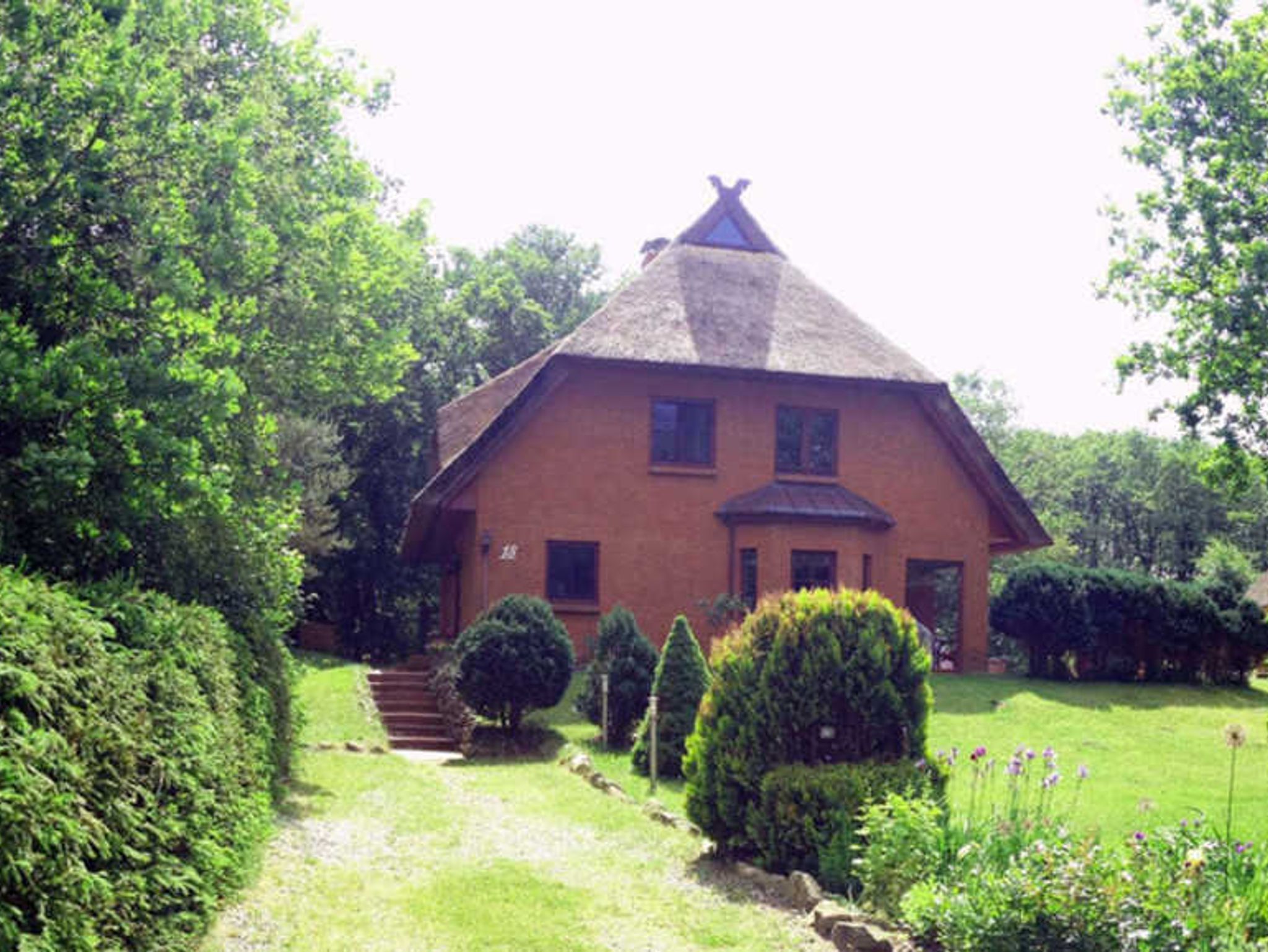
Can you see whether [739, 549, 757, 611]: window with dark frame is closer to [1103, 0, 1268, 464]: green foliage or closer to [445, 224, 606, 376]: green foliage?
[1103, 0, 1268, 464]: green foliage

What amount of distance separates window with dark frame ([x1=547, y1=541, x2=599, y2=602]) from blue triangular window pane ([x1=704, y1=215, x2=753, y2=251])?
8481mm

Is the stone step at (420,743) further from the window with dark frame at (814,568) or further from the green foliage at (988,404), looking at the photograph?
the green foliage at (988,404)

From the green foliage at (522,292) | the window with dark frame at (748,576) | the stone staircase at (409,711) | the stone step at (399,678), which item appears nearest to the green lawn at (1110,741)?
the stone staircase at (409,711)

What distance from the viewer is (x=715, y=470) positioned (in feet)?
84.6

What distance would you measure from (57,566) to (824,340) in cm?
1946

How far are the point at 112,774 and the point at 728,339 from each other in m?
20.8

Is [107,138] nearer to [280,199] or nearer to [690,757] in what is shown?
[280,199]

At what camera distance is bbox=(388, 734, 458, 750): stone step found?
63.5 feet

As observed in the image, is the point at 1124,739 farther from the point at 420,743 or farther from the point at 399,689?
the point at 399,689

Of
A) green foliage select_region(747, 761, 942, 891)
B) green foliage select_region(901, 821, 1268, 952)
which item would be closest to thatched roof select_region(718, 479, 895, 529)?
green foliage select_region(747, 761, 942, 891)

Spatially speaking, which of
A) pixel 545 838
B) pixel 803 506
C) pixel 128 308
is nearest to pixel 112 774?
pixel 128 308

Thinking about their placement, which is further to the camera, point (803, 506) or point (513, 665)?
point (803, 506)

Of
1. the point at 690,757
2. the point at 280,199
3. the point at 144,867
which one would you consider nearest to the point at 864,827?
the point at 690,757

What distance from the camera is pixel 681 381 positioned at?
25.6 metres
